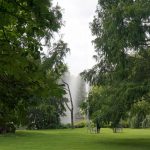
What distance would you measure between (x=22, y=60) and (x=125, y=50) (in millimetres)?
21079

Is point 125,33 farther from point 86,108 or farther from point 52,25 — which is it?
point 52,25

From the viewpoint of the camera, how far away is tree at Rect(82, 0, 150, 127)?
22719mm

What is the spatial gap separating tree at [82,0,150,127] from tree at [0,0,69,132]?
19.3 metres

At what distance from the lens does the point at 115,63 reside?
78.8 ft

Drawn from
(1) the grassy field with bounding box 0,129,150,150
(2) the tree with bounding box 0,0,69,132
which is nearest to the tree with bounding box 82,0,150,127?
(1) the grassy field with bounding box 0,129,150,150

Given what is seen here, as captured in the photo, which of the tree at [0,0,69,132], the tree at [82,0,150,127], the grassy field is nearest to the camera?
the tree at [0,0,69,132]

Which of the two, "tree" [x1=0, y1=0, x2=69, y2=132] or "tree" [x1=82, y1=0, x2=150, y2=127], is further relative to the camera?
"tree" [x1=82, y1=0, x2=150, y2=127]

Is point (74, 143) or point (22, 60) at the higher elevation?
point (22, 60)

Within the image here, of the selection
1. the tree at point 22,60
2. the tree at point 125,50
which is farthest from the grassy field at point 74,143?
the tree at point 22,60

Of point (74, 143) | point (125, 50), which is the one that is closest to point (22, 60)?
point (125, 50)

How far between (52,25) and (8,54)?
528mm

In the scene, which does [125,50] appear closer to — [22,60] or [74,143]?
[74,143]

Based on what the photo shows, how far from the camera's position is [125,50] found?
23.6 m

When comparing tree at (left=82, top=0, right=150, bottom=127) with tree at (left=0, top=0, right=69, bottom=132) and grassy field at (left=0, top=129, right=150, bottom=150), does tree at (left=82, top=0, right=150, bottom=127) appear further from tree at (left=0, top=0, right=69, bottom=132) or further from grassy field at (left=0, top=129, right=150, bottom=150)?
tree at (left=0, top=0, right=69, bottom=132)
